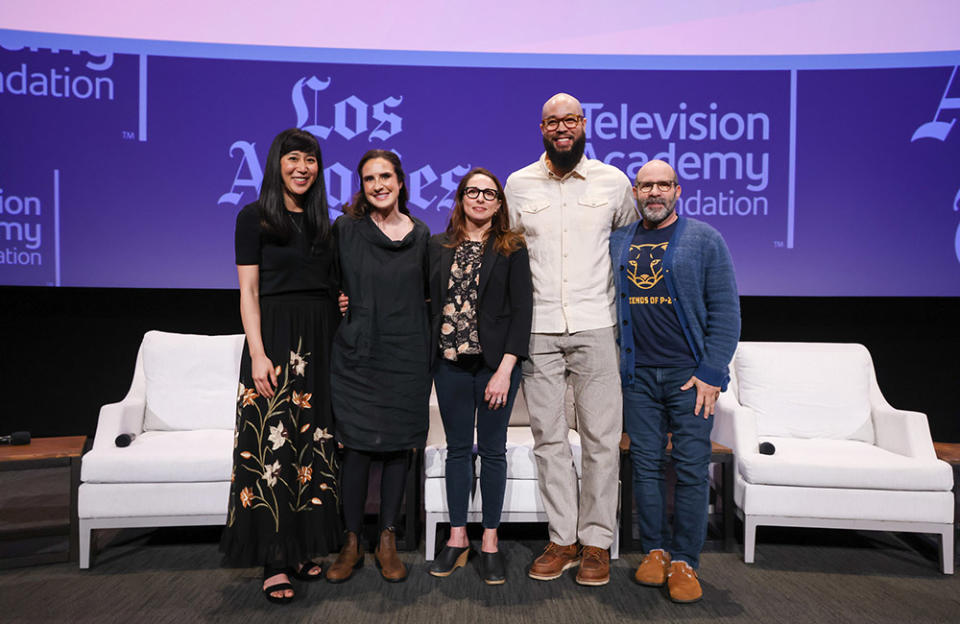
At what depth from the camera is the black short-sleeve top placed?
85.5 inches

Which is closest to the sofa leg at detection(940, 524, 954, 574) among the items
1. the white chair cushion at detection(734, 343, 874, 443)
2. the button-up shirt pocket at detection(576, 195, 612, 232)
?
the white chair cushion at detection(734, 343, 874, 443)

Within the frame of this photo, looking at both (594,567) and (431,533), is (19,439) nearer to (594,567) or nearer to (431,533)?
(431,533)

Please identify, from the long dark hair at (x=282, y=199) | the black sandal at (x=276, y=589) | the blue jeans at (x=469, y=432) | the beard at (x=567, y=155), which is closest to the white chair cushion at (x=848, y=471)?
the blue jeans at (x=469, y=432)

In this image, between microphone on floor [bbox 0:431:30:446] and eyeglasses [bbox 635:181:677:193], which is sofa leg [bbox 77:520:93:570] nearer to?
microphone on floor [bbox 0:431:30:446]

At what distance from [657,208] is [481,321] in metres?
0.76

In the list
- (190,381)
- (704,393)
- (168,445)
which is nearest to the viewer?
(704,393)

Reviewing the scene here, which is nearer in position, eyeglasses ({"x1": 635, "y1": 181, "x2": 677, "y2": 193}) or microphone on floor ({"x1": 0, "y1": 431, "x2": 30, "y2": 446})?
eyeglasses ({"x1": 635, "y1": 181, "x2": 677, "y2": 193})

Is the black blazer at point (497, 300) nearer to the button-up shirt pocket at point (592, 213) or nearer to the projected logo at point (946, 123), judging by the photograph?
the button-up shirt pocket at point (592, 213)

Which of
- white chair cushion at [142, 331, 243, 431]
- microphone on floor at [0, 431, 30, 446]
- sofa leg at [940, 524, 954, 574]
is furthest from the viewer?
white chair cushion at [142, 331, 243, 431]

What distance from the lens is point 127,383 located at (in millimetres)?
4277

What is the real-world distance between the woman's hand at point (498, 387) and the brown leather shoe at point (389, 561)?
0.65m

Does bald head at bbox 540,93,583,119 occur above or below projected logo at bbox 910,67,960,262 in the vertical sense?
below

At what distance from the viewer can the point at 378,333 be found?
90.3 inches

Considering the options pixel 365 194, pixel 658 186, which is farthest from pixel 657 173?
pixel 365 194
